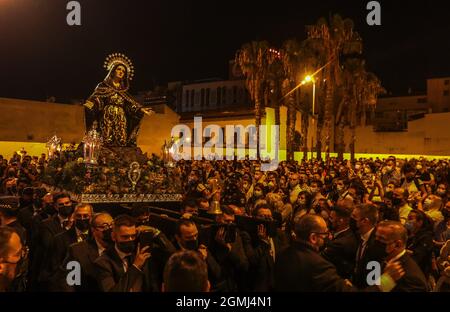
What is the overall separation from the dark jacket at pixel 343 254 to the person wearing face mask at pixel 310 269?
3.84 feet

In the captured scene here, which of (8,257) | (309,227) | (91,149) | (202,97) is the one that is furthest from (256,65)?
(8,257)

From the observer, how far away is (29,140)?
96.6 ft

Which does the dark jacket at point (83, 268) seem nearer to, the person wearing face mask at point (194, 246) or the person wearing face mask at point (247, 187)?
the person wearing face mask at point (194, 246)

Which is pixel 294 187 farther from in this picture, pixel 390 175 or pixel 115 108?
pixel 115 108

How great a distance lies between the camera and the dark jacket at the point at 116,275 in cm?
430

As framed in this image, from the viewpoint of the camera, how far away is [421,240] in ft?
20.4

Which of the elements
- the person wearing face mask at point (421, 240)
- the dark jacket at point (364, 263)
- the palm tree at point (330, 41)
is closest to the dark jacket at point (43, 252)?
the dark jacket at point (364, 263)

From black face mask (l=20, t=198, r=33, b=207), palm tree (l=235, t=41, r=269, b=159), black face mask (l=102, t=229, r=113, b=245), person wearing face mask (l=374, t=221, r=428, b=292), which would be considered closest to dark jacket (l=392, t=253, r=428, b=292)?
person wearing face mask (l=374, t=221, r=428, b=292)

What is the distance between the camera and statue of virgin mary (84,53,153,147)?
13.1 metres

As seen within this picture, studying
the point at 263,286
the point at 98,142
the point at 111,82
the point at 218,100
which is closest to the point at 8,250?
the point at 263,286

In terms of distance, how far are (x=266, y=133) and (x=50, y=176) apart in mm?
27666

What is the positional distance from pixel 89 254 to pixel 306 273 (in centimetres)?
212
